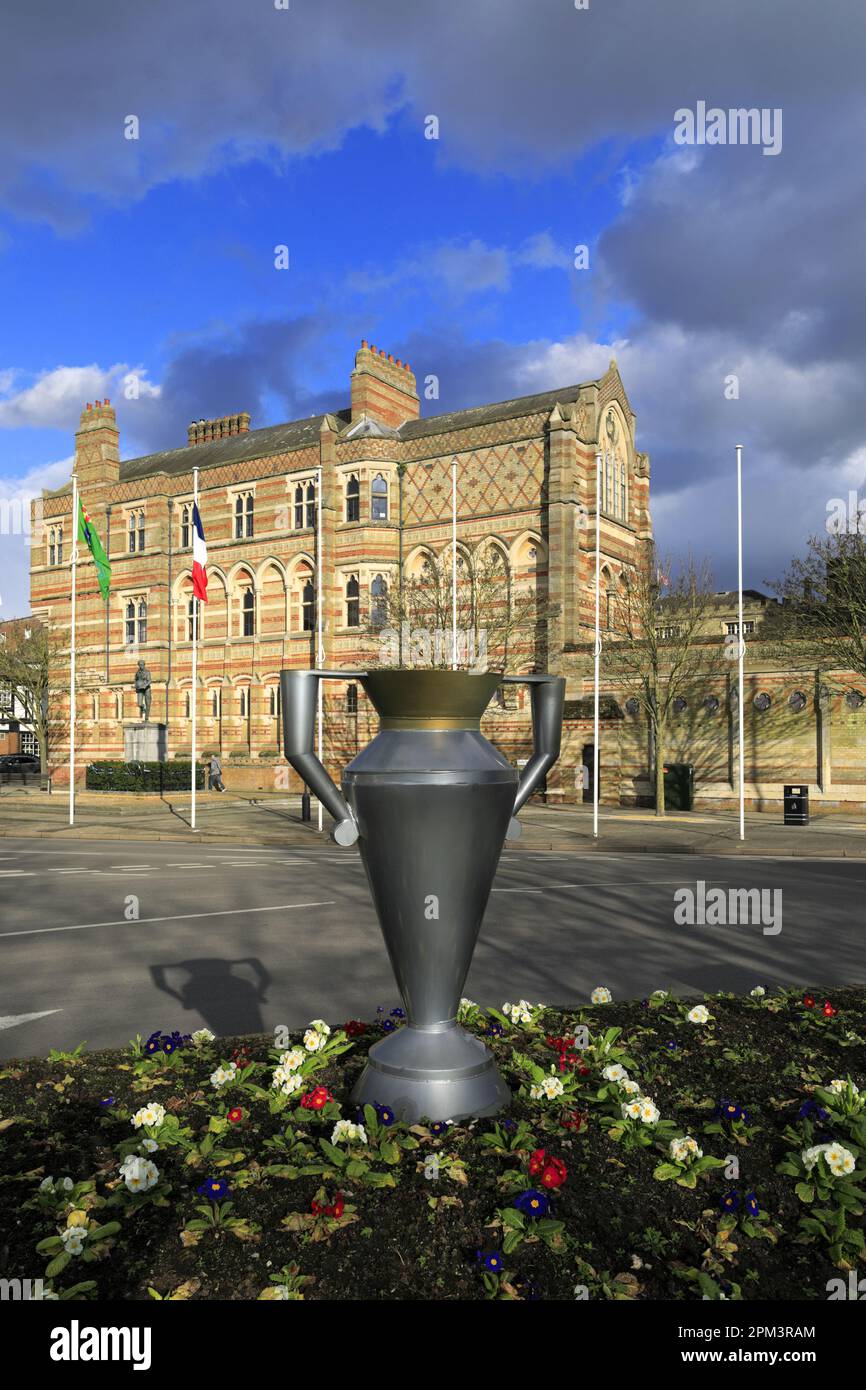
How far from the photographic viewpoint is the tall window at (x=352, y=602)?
118 feet

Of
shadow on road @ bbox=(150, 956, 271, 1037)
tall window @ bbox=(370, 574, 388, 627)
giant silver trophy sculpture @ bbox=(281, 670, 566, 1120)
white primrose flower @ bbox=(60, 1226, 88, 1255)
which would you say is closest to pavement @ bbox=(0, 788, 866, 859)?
tall window @ bbox=(370, 574, 388, 627)

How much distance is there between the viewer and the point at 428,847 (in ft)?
13.1

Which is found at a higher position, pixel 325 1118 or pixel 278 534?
pixel 278 534

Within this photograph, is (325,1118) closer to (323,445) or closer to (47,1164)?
(47,1164)

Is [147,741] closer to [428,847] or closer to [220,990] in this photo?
[220,990]

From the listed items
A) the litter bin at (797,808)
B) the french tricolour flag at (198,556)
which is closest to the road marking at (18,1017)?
the french tricolour flag at (198,556)

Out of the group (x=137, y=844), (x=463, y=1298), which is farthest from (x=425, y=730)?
(x=137, y=844)

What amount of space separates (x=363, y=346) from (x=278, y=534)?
8317mm

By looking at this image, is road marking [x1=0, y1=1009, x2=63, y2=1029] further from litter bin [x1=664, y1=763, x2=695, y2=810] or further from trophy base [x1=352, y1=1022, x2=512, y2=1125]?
litter bin [x1=664, y1=763, x2=695, y2=810]

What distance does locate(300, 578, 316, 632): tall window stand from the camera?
3728 cm

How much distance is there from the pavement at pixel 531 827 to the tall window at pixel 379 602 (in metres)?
7.17

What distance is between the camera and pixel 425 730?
13.7ft

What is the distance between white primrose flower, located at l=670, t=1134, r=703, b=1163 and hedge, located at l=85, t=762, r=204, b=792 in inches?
1130

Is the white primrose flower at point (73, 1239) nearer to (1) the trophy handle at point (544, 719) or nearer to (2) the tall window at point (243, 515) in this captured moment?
(1) the trophy handle at point (544, 719)
